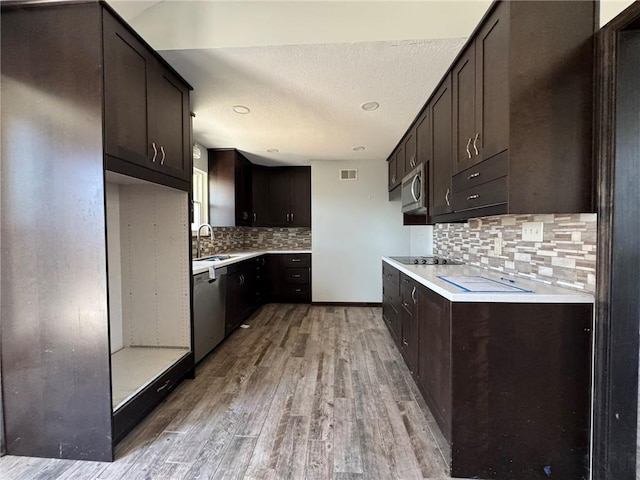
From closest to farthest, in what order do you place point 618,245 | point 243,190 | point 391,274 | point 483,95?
point 618,245
point 483,95
point 391,274
point 243,190

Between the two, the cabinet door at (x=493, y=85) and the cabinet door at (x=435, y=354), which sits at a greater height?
the cabinet door at (x=493, y=85)

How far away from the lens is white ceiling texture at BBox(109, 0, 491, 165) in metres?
1.75

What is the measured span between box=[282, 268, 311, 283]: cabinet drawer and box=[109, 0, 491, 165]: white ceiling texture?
2.77 m

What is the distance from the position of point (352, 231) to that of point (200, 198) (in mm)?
2294

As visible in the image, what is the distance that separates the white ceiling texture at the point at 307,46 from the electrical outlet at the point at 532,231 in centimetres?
117

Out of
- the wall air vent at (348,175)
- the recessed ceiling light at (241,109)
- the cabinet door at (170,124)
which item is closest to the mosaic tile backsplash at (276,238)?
the wall air vent at (348,175)

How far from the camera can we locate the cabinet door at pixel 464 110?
171 centimetres

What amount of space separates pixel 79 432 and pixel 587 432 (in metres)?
2.44

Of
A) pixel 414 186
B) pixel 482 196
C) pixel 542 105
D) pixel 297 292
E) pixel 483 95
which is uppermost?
pixel 483 95

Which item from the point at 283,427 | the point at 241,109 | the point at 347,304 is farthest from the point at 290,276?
the point at 283,427

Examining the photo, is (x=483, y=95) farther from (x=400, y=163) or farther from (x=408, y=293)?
(x=400, y=163)

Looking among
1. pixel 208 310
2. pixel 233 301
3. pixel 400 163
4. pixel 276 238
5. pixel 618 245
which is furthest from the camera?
pixel 276 238

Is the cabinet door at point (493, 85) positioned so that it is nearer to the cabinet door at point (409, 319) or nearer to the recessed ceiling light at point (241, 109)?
the cabinet door at point (409, 319)

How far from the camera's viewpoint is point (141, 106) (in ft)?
5.64
